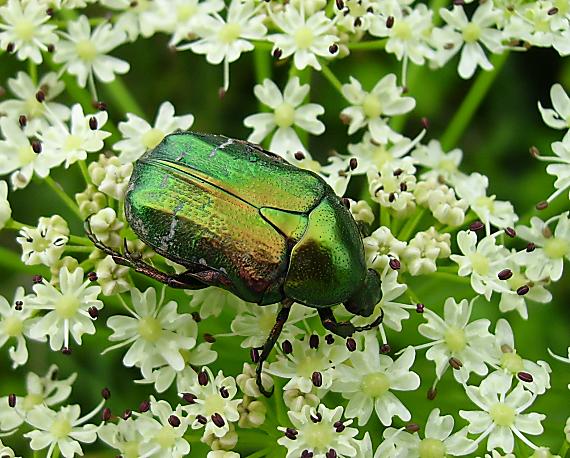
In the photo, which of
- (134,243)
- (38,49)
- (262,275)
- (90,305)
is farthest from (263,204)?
(38,49)

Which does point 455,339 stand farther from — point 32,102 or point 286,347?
point 32,102

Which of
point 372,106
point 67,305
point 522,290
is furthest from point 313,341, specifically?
point 372,106

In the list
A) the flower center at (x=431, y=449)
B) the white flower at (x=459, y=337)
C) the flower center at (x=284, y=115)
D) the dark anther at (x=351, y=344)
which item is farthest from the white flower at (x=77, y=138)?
the flower center at (x=431, y=449)

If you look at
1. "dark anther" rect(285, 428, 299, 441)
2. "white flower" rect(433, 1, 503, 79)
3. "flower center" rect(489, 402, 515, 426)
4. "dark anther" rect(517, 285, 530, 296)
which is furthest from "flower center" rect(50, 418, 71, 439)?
"white flower" rect(433, 1, 503, 79)

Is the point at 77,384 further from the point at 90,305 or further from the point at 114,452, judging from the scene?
the point at 90,305

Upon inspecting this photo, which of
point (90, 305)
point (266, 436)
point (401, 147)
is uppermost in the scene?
point (401, 147)
